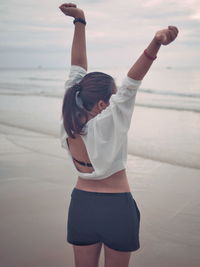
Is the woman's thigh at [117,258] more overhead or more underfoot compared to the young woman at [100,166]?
more underfoot

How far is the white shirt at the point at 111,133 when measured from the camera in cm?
158

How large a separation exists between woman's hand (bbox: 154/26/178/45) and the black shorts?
0.83 m

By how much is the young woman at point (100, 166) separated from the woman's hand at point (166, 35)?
0.20 m

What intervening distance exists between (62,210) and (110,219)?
230 centimetres

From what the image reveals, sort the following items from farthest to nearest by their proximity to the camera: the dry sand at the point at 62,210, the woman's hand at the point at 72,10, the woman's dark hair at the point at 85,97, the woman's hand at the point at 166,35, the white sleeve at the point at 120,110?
the dry sand at the point at 62,210
the woman's hand at the point at 72,10
the woman's dark hair at the point at 85,97
the white sleeve at the point at 120,110
the woman's hand at the point at 166,35

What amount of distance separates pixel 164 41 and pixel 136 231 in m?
1.01

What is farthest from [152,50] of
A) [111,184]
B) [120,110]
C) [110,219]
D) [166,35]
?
[110,219]

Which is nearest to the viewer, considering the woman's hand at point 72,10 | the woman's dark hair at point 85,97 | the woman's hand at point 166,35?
the woman's hand at point 166,35

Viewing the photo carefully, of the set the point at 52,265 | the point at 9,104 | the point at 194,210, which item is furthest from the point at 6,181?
the point at 9,104

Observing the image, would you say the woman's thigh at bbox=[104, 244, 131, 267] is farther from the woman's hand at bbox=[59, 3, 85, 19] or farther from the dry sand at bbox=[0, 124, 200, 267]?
the woman's hand at bbox=[59, 3, 85, 19]

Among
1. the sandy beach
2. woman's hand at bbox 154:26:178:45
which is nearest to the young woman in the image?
woman's hand at bbox 154:26:178:45

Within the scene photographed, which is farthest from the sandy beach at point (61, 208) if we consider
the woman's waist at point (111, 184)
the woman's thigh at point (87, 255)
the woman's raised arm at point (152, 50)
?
the woman's raised arm at point (152, 50)

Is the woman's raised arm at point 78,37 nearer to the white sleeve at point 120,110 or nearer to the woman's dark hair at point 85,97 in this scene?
the woman's dark hair at point 85,97

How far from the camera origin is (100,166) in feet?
5.69
